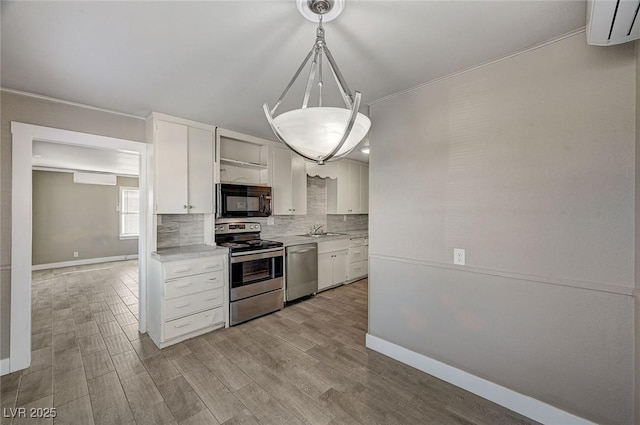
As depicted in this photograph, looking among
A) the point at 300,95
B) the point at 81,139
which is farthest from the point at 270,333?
the point at 81,139

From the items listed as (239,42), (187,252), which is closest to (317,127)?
(239,42)

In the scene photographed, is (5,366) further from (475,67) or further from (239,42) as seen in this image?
(475,67)

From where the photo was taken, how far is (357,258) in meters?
5.03

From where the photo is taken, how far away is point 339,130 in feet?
3.99

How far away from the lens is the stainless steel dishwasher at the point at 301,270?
3.77 metres

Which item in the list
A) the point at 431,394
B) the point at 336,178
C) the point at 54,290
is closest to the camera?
the point at 431,394

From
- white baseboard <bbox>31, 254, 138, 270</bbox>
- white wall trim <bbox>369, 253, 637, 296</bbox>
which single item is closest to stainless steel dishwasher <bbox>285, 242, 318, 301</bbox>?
white wall trim <bbox>369, 253, 637, 296</bbox>

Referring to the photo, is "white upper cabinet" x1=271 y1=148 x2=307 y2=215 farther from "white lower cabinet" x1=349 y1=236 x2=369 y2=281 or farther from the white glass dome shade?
the white glass dome shade

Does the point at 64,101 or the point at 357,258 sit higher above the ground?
the point at 64,101

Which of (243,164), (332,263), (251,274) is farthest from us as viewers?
(332,263)

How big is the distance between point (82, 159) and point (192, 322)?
4728mm

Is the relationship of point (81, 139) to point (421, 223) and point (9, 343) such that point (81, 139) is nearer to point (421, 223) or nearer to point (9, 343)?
point (9, 343)

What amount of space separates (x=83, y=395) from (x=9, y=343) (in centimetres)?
96

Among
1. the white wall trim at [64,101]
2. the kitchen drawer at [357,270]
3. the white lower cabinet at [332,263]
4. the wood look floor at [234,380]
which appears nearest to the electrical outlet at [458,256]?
the wood look floor at [234,380]
